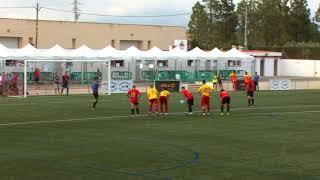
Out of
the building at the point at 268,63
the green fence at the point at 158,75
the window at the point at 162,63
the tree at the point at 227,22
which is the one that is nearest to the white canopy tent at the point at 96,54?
the green fence at the point at 158,75

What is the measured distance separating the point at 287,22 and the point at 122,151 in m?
91.8

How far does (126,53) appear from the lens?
61.0m

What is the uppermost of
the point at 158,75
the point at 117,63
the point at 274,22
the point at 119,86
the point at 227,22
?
the point at 227,22

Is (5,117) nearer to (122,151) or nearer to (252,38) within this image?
(122,151)

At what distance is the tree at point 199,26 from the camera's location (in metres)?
110

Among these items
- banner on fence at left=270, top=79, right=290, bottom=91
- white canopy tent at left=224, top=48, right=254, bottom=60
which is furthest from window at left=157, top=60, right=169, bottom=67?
banner on fence at left=270, top=79, right=290, bottom=91

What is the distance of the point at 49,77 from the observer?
6109 cm

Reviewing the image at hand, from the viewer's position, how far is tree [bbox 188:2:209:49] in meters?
110

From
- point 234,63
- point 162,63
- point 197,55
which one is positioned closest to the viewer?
point 197,55

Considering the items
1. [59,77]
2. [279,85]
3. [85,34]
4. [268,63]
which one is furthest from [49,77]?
[268,63]

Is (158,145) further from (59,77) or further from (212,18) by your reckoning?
(212,18)

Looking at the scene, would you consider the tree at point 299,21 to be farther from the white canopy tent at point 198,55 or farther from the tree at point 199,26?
the white canopy tent at point 198,55

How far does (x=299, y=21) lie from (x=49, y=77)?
5712cm

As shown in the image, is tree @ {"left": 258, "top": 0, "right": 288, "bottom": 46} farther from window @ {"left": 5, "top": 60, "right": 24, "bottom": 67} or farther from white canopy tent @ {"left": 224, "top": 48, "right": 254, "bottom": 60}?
window @ {"left": 5, "top": 60, "right": 24, "bottom": 67}
